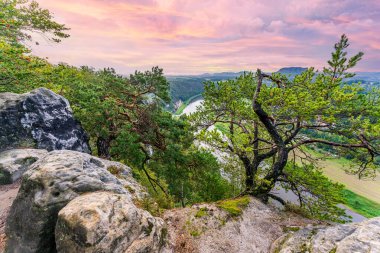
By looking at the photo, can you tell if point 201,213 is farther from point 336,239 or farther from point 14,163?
point 14,163

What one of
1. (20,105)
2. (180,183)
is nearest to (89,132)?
(20,105)

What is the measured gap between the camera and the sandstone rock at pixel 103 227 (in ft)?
20.4

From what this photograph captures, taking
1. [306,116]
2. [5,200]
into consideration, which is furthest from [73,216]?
[306,116]

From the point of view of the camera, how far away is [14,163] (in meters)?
13.6

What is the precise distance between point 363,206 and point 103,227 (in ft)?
292

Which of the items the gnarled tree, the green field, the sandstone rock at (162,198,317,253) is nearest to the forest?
the gnarled tree

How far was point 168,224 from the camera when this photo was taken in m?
9.98

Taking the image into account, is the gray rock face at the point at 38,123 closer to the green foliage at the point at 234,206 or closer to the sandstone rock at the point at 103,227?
the sandstone rock at the point at 103,227

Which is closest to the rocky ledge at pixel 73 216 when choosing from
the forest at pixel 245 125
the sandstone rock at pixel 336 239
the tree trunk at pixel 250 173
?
the forest at pixel 245 125

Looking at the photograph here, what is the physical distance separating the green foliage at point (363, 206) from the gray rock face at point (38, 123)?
74.0 metres

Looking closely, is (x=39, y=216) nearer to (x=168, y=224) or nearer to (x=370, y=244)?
(x=168, y=224)

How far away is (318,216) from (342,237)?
4964mm

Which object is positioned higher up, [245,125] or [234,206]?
[245,125]

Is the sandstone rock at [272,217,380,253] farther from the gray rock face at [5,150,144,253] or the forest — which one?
the gray rock face at [5,150,144,253]
